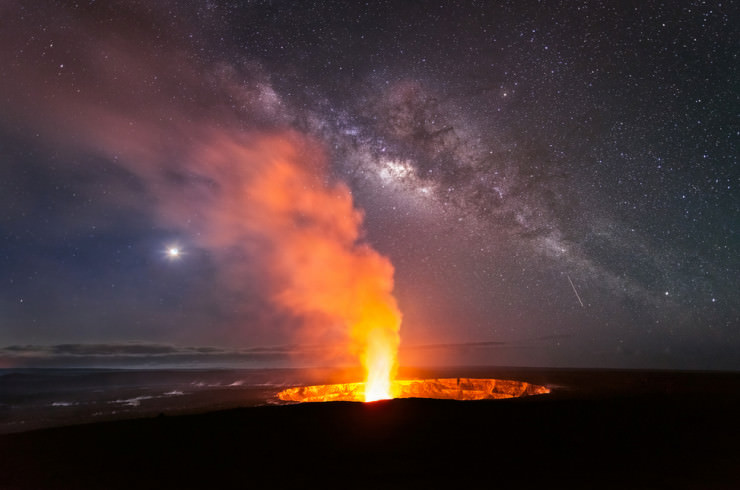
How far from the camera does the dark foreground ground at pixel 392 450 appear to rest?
8953mm

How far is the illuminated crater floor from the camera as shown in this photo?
43281 millimetres

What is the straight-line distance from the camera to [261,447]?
11727mm

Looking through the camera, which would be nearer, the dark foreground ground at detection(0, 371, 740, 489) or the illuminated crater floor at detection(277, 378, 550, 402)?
the dark foreground ground at detection(0, 371, 740, 489)

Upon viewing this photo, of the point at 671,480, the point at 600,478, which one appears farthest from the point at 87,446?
the point at 671,480

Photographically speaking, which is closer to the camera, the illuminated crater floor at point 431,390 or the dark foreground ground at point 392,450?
the dark foreground ground at point 392,450

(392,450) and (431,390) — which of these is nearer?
(392,450)

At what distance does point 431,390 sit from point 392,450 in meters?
38.0

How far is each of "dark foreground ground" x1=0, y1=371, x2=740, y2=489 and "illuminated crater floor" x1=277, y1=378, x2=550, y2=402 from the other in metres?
27.6

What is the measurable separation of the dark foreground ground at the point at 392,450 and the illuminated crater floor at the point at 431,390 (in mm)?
27643

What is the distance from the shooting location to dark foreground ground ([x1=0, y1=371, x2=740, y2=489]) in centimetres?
895

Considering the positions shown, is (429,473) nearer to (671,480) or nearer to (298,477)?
(298,477)

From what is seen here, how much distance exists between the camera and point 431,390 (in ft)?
154

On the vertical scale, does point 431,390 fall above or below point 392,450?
below

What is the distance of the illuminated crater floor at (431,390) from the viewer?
43.3m
